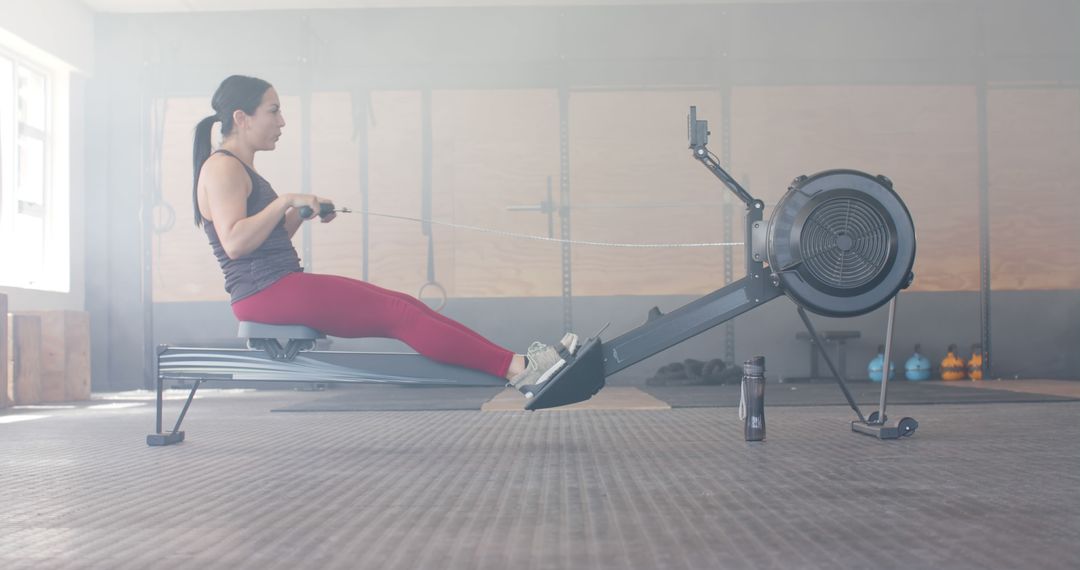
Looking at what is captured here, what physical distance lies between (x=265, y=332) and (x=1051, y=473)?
2124mm

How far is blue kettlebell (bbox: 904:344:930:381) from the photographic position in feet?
20.6

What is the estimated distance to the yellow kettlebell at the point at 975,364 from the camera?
6.30 metres

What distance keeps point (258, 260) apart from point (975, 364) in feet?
16.9

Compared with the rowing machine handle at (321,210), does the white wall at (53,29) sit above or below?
above

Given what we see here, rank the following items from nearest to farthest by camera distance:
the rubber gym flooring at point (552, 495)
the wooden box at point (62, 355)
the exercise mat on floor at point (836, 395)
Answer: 1. the rubber gym flooring at point (552, 495)
2. the exercise mat on floor at point (836, 395)
3. the wooden box at point (62, 355)

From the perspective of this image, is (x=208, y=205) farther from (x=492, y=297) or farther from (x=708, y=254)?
(x=708, y=254)

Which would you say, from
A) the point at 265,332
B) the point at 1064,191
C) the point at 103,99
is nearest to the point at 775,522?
the point at 265,332

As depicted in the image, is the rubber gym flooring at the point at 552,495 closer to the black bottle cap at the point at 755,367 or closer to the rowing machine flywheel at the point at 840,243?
the black bottle cap at the point at 755,367

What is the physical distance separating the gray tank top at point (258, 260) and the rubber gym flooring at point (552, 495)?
20.0 inches

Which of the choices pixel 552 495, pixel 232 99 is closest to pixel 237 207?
pixel 232 99

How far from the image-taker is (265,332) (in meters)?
2.83

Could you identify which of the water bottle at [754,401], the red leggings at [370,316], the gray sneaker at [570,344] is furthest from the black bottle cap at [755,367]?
the red leggings at [370,316]

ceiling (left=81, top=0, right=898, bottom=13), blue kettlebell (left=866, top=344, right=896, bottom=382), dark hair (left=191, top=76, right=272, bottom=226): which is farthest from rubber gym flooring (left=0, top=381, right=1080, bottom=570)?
ceiling (left=81, top=0, right=898, bottom=13)

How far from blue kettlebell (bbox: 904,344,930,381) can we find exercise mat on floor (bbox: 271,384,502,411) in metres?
2.72
